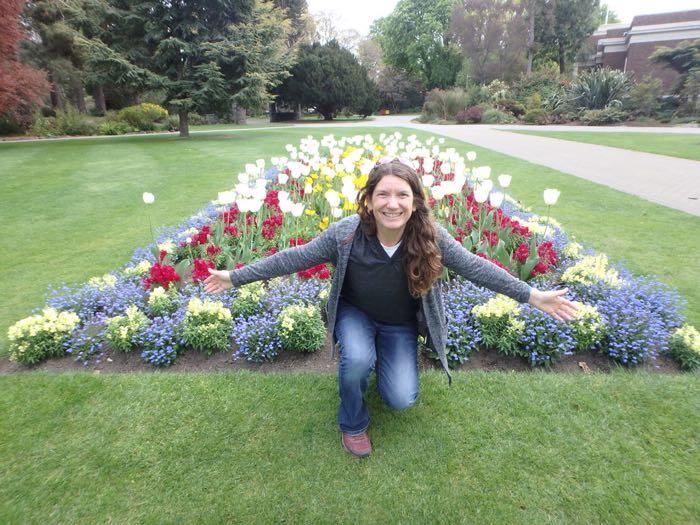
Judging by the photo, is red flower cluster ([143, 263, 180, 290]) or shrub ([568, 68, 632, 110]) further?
shrub ([568, 68, 632, 110])

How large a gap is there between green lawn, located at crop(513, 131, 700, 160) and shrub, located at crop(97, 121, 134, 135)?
835 inches

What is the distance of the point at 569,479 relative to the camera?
81.6 inches

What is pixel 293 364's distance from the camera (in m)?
3.00

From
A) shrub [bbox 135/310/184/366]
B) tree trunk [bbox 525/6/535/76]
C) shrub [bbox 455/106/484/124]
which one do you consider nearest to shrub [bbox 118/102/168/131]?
shrub [bbox 455/106/484/124]

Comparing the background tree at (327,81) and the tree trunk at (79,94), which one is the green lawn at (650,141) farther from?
the tree trunk at (79,94)

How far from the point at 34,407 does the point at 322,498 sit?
1.91 meters

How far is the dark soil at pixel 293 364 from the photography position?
2910mm

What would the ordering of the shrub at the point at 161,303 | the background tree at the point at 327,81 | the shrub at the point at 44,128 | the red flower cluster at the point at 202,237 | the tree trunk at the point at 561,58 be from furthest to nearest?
the tree trunk at the point at 561,58
the background tree at the point at 327,81
the shrub at the point at 44,128
the red flower cluster at the point at 202,237
the shrub at the point at 161,303

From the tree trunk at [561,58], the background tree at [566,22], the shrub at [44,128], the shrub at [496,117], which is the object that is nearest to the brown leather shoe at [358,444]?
the shrub at [44,128]

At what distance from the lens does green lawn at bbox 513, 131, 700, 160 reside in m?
11.7

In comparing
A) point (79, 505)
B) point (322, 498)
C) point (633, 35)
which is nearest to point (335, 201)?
point (322, 498)

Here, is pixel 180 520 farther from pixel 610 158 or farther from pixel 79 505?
pixel 610 158

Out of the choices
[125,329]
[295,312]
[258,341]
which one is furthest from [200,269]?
[295,312]

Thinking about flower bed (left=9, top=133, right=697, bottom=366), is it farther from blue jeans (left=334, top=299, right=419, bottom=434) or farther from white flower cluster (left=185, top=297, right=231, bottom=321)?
blue jeans (left=334, top=299, right=419, bottom=434)
